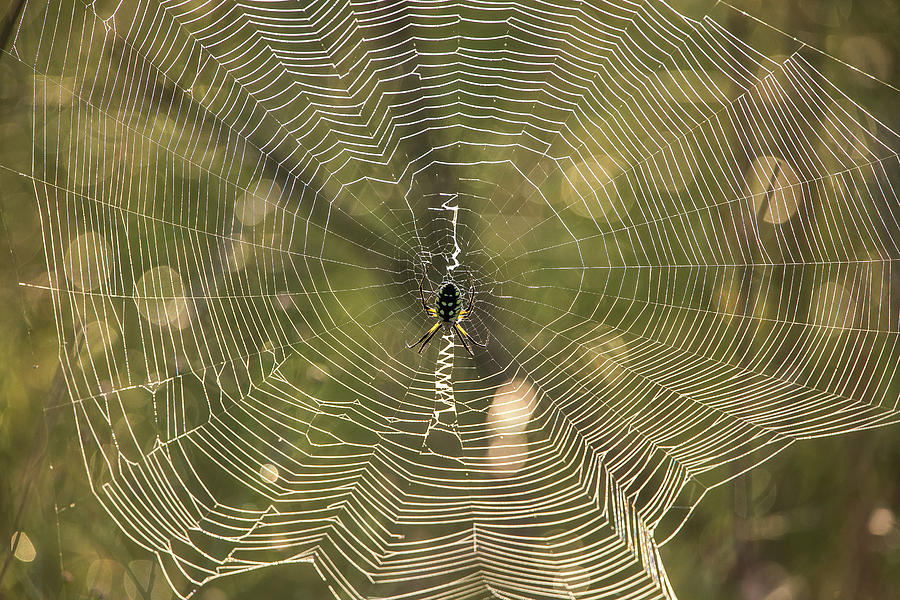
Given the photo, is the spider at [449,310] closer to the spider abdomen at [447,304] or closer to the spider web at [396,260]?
the spider abdomen at [447,304]

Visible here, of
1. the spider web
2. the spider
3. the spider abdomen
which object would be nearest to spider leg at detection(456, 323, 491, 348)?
the spider

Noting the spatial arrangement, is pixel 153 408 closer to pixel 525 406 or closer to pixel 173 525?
pixel 173 525

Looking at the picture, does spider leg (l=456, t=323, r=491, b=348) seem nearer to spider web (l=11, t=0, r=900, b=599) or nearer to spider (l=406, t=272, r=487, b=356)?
spider (l=406, t=272, r=487, b=356)

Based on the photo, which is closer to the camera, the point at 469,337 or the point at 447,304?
the point at 469,337

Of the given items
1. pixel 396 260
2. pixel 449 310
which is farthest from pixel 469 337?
pixel 396 260

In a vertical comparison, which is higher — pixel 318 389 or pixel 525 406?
pixel 525 406

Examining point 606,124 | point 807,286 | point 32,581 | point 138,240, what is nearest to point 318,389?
point 138,240

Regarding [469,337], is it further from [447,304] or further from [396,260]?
[396,260]
